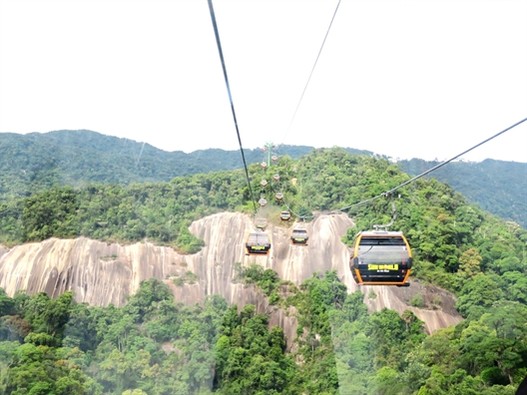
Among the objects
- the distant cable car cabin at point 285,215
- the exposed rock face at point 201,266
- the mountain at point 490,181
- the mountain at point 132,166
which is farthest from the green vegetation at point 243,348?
the mountain at point 490,181

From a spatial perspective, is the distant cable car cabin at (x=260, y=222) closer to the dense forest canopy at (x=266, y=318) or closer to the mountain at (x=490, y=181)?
the dense forest canopy at (x=266, y=318)

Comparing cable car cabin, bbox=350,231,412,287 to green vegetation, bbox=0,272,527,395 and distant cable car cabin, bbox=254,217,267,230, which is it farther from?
distant cable car cabin, bbox=254,217,267,230

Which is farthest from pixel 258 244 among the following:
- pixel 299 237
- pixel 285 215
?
pixel 285 215

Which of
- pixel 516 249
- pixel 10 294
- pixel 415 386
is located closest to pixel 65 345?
pixel 10 294

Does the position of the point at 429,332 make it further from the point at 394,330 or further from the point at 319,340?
the point at 319,340

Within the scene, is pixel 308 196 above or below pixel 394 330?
above

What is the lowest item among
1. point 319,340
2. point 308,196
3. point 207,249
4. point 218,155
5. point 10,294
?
point 319,340
